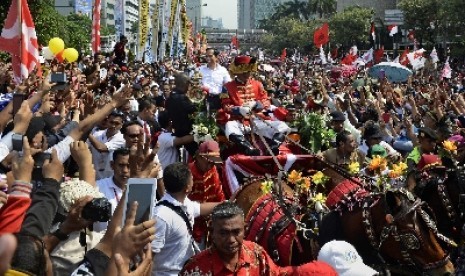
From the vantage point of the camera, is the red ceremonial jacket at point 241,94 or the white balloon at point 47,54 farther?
the white balloon at point 47,54

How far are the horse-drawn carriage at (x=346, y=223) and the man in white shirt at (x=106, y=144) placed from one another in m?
1.77

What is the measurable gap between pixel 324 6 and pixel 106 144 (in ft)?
345

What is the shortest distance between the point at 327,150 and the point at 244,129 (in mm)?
1152

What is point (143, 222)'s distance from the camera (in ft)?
9.94

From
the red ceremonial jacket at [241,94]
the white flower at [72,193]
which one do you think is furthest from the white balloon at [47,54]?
the white flower at [72,193]

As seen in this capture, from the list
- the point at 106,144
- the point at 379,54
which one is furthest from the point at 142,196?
the point at 379,54

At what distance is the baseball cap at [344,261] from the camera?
13.2 feet

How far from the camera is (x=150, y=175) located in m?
4.24

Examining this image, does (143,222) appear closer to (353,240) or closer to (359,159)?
(353,240)

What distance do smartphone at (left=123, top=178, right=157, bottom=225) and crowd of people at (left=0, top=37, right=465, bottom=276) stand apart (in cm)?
4

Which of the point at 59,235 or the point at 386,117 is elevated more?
the point at 59,235

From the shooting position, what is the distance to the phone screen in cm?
309

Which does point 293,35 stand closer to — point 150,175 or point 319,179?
point 319,179

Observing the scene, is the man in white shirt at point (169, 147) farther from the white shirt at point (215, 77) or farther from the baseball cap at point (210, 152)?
the white shirt at point (215, 77)
